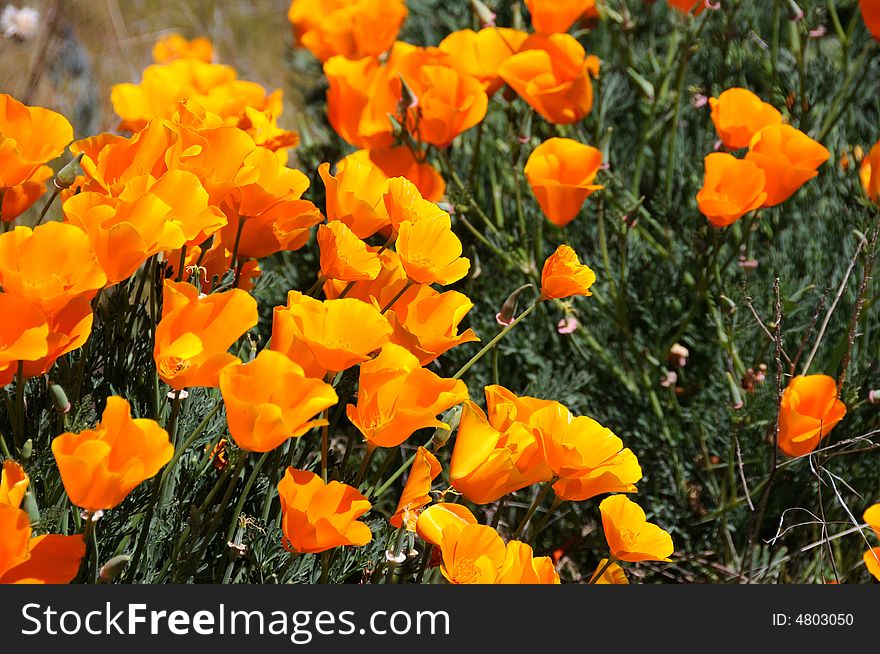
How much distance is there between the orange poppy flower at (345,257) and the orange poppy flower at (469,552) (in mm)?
300

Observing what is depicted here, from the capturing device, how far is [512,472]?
1.05 metres

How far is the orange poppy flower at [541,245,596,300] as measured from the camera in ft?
3.91

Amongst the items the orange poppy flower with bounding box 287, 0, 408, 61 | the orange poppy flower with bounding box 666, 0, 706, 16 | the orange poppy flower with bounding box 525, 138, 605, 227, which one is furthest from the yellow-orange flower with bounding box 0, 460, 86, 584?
the orange poppy flower with bounding box 666, 0, 706, 16

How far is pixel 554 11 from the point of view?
178 centimetres

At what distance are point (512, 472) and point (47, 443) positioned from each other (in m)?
0.54

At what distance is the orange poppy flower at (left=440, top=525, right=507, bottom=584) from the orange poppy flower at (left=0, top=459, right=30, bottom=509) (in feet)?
1.32

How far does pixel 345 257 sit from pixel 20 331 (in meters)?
0.35

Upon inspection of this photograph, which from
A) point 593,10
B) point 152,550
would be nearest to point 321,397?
point 152,550

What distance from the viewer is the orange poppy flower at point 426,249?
111 centimetres

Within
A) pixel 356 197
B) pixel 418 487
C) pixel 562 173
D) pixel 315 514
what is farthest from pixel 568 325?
pixel 315 514

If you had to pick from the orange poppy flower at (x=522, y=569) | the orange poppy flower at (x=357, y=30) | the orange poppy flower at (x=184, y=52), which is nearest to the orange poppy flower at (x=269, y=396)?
the orange poppy flower at (x=522, y=569)

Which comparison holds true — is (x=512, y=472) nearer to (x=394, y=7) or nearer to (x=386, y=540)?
(x=386, y=540)

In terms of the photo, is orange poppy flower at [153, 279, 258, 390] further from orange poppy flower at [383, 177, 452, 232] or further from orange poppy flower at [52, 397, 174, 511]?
orange poppy flower at [383, 177, 452, 232]

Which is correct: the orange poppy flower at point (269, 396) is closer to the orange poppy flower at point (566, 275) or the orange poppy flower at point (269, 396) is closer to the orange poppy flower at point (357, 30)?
the orange poppy flower at point (566, 275)
